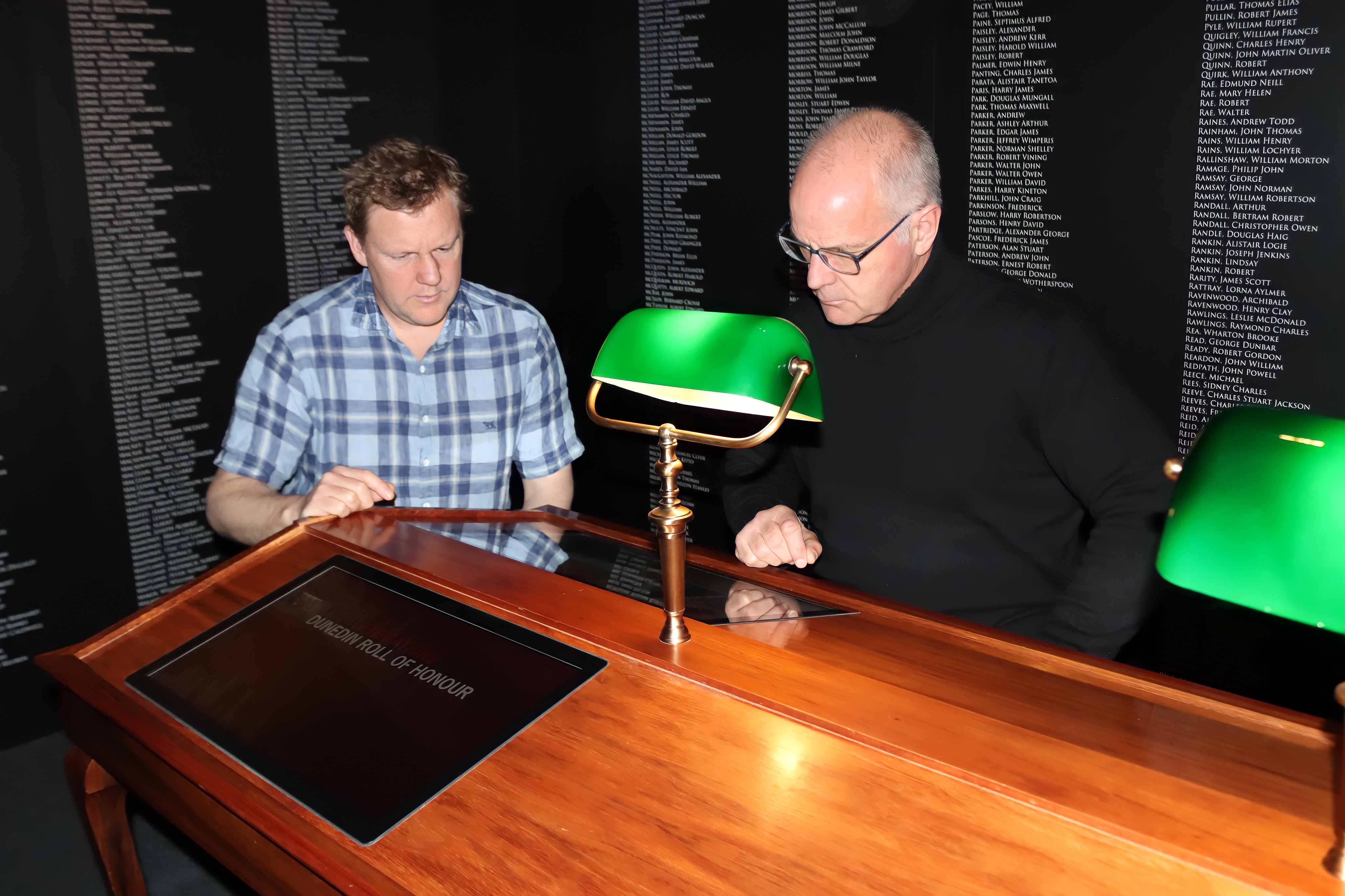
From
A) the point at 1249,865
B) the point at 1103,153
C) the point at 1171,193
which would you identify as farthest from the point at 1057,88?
the point at 1249,865

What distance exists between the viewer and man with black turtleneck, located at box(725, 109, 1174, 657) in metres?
1.93

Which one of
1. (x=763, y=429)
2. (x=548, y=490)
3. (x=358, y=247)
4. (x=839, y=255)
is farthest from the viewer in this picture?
(x=548, y=490)

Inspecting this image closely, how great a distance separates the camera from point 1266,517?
0.91m

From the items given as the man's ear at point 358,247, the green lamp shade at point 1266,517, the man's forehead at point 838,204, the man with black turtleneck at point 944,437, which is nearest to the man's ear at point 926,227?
the man with black turtleneck at point 944,437

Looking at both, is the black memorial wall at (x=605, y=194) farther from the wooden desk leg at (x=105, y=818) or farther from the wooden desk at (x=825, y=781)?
the wooden desk leg at (x=105, y=818)

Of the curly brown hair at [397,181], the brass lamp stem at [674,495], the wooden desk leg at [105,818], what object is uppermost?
the curly brown hair at [397,181]

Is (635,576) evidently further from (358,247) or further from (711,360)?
(358,247)

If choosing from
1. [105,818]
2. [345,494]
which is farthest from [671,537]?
[105,818]

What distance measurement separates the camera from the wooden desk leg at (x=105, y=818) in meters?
1.77

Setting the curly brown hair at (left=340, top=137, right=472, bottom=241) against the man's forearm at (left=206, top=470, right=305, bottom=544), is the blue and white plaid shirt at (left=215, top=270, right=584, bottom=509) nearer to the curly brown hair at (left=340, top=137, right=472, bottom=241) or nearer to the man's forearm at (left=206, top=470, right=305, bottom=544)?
the man's forearm at (left=206, top=470, right=305, bottom=544)

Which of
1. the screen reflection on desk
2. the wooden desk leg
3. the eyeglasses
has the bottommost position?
the wooden desk leg

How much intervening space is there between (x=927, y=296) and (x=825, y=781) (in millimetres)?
1350

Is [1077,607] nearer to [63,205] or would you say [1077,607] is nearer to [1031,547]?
[1031,547]

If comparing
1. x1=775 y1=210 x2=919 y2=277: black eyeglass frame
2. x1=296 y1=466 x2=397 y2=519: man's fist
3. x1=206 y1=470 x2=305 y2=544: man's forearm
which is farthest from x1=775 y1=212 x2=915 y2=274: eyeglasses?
x1=206 y1=470 x2=305 y2=544: man's forearm
